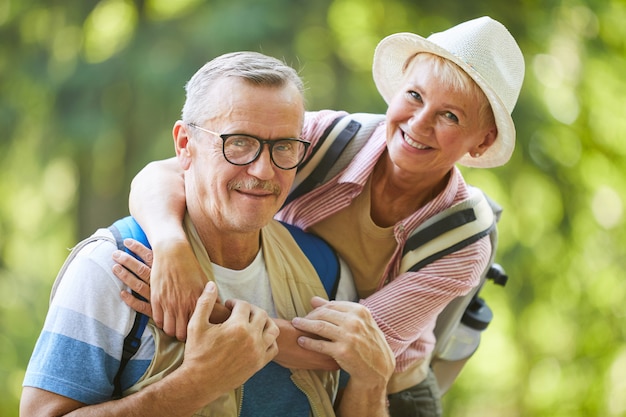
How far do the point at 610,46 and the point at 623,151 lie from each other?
706mm

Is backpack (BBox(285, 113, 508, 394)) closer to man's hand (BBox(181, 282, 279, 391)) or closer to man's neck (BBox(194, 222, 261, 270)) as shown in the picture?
man's neck (BBox(194, 222, 261, 270))

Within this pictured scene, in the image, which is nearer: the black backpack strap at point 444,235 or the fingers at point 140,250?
the fingers at point 140,250

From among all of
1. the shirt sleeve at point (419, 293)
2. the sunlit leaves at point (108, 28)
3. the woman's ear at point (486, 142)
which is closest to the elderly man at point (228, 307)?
the shirt sleeve at point (419, 293)

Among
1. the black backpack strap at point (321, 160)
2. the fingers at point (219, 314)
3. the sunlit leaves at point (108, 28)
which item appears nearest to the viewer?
the fingers at point (219, 314)

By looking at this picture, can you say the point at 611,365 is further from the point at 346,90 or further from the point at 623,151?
the point at 346,90

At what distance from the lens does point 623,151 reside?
511cm

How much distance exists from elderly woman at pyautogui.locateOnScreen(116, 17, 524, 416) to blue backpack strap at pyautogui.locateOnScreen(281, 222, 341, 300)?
6 cm

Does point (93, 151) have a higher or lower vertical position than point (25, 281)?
higher

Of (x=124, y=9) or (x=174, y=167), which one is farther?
(x=124, y=9)

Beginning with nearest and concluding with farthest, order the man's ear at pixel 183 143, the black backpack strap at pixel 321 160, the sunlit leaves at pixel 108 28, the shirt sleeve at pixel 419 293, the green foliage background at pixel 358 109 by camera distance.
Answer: the man's ear at pixel 183 143 → the shirt sleeve at pixel 419 293 → the black backpack strap at pixel 321 160 → the green foliage background at pixel 358 109 → the sunlit leaves at pixel 108 28

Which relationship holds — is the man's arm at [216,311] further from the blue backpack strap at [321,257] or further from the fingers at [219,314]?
the blue backpack strap at [321,257]

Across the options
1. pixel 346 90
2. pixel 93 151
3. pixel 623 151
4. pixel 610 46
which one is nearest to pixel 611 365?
pixel 623 151

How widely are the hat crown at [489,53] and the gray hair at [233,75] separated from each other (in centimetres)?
51

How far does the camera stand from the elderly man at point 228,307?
155cm
